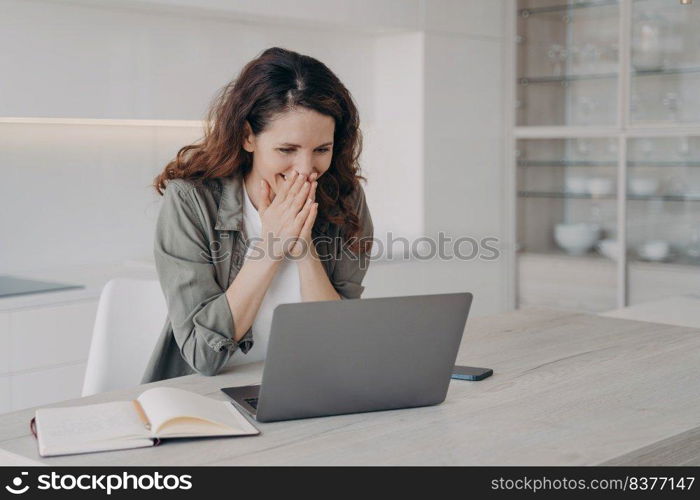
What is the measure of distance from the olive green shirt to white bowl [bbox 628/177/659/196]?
2590mm

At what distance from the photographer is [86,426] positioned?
136cm

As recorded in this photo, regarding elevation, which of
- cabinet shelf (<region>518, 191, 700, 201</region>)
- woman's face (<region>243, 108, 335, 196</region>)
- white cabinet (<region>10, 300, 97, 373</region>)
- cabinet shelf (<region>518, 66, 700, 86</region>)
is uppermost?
cabinet shelf (<region>518, 66, 700, 86</region>)

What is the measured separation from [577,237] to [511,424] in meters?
3.31

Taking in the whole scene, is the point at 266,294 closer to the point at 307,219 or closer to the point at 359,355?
the point at 307,219

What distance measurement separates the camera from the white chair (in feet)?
6.35

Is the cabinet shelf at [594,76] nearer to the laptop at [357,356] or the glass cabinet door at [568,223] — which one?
the glass cabinet door at [568,223]

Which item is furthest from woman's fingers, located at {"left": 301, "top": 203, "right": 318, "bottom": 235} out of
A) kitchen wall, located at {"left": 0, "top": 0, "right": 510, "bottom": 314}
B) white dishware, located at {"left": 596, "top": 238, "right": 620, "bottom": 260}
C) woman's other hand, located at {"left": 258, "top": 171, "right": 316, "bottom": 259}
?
white dishware, located at {"left": 596, "top": 238, "right": 620, "bottom": 260}

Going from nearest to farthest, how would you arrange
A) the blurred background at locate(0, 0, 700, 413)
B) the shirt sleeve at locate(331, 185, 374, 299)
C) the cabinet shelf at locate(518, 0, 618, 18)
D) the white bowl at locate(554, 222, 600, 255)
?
the shirt sleeve at locate(331, 185, 374, 299) < the blurred background at locate(0, 0, 700, 413) < the cabinet shelf at locate(518, 0, 618, 18) < the white bowl at locate(554, 222, 600, 255)

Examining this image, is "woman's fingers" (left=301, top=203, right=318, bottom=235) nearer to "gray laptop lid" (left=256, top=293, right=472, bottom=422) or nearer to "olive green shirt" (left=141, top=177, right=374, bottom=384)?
"olive green shirt" (left=141, top=177, right=374, bottom=384)

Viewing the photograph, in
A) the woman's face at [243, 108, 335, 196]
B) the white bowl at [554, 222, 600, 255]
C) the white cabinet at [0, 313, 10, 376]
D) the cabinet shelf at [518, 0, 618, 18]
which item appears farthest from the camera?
the white bowl at [554, 222, 600, 255]

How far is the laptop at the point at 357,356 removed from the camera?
4.58 ft

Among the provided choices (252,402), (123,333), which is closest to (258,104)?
(123,333)
